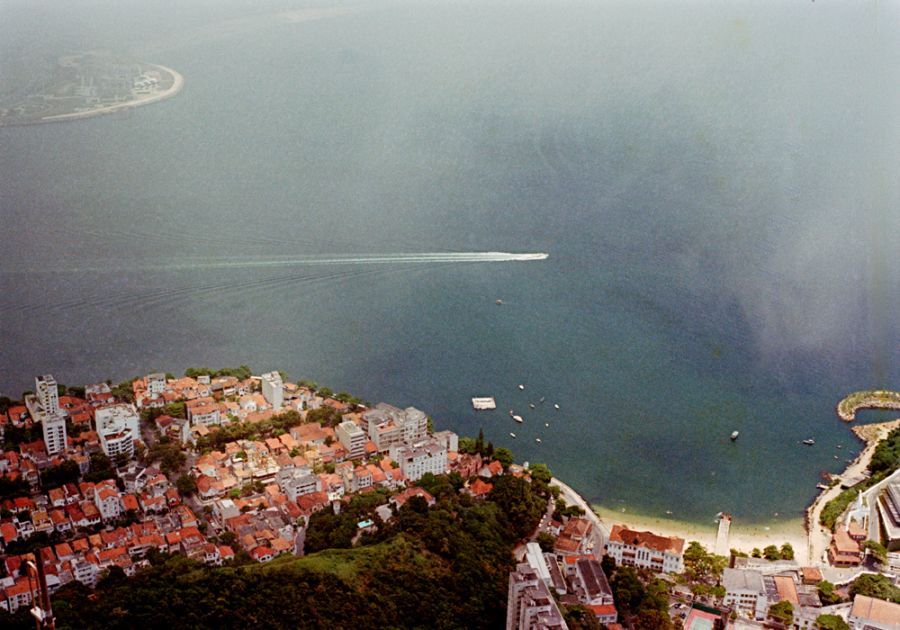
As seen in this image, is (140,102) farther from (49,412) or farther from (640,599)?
(640,599)

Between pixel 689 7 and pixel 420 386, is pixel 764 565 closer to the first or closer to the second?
pixel 420 386

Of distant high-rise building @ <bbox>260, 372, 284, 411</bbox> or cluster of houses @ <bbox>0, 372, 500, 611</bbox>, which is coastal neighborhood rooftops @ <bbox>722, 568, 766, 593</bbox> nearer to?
cluster of houses @ <bbox>0, 372, 500, 611</bbox>

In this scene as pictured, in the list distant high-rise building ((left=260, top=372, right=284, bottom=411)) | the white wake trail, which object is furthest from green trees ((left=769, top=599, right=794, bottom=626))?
the white wake trail

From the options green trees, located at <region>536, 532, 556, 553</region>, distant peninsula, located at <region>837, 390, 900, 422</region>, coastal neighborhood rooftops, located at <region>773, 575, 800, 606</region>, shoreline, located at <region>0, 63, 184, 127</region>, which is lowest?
coastal neighborhood rooftops, located at <region>773, 575, 800, 606</region>

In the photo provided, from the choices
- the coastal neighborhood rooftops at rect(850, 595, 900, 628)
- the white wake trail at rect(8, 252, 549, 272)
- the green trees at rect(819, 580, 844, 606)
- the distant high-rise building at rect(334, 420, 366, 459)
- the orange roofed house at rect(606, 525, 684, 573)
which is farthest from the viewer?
the white wake trail at rect(8, 252, 549, 272)

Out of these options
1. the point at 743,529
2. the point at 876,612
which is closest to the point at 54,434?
the point at 743,529

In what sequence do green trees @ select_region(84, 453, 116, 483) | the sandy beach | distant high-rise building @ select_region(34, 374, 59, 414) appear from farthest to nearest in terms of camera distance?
the sandy beach < distant high-rise building @ select_region(34, 374, 59, 414) < green trees @ select_region(84, 453, 116, 483)

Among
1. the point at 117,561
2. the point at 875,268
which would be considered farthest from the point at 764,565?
the point at 875,268
